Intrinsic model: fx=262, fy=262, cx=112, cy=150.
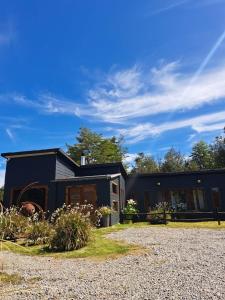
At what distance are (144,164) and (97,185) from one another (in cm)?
3331

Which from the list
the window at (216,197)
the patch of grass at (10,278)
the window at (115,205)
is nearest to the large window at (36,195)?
the window at (115,205)

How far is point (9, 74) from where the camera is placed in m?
12.9

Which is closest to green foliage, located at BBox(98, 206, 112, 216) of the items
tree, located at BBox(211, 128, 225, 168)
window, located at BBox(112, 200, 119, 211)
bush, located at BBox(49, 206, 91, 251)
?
window, located at BBox(112, 200, 119, 211)

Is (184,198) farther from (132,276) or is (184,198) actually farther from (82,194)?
(132,276)

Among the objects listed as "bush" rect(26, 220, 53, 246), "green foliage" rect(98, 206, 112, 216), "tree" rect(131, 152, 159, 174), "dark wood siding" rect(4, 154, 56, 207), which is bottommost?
"bush" rect(26, 220, 53, 246)

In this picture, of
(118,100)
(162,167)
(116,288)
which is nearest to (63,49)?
(118,100)

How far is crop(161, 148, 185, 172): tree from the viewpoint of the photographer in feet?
150

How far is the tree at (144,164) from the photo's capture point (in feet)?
155

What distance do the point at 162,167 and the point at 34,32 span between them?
3886cm

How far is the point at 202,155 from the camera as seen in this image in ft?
165

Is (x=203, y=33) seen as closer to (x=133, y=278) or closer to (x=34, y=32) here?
(x=34, y=32)

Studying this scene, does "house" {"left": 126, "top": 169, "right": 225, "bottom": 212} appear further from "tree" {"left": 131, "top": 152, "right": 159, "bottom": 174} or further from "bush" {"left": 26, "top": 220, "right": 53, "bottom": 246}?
"tree" {"left": 131, "top": 152, "right": 159, "bottom": 174}

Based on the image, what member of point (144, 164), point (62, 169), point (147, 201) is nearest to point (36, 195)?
point (62, 169)

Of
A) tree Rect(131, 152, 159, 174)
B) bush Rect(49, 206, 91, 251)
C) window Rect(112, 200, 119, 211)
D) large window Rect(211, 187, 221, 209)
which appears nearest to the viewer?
bush Rect(49, 206, 91, 251)
